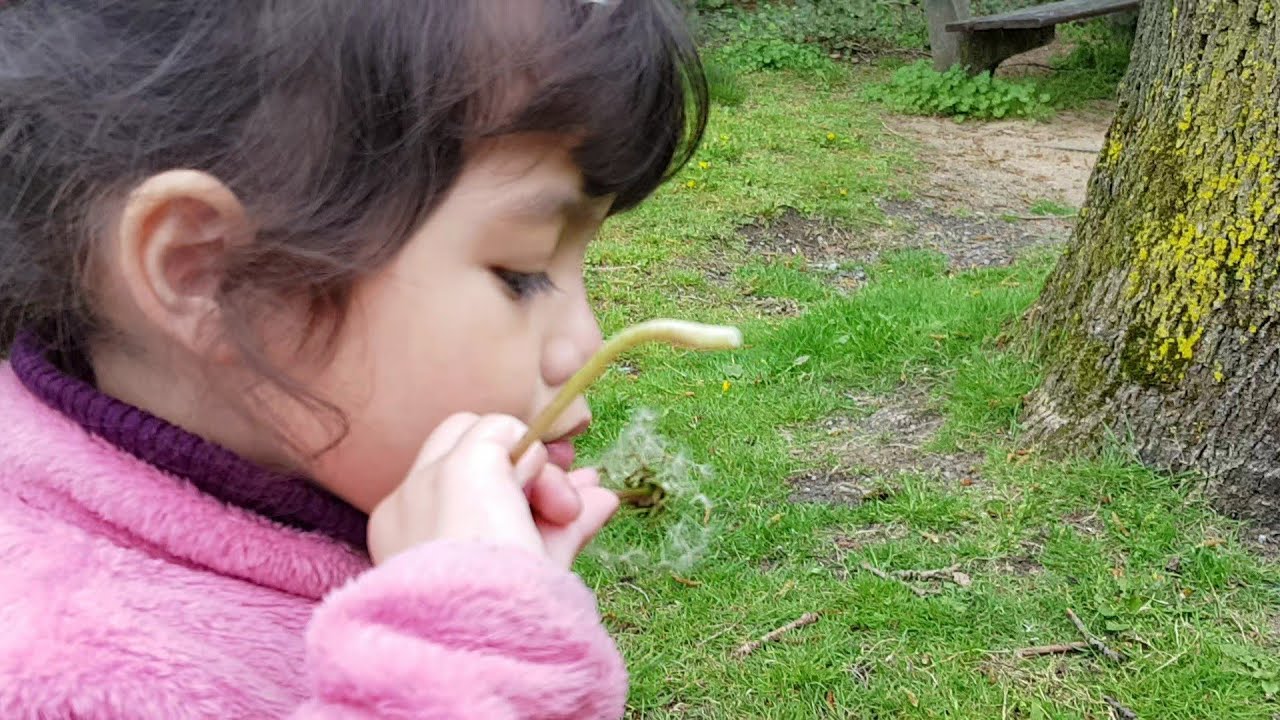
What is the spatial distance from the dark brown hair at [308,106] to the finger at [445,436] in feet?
0.42

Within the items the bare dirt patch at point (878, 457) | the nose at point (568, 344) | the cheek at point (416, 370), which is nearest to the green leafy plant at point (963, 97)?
the bare dirt patch at point (878, 457)

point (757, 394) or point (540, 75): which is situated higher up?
point (540, 75)

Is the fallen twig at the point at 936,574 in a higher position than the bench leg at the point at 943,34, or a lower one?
higher

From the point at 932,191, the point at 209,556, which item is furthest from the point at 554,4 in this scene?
the point at 932,191

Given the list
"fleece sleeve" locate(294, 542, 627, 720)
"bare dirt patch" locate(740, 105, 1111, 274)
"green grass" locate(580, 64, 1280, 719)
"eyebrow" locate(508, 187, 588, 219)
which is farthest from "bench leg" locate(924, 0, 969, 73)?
"fleece sleeve" locate(294, 542, 627, 720)

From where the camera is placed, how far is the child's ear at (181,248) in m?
0.91

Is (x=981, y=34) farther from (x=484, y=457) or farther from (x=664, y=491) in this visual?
(x=484, y=457)

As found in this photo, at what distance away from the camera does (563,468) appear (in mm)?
1157

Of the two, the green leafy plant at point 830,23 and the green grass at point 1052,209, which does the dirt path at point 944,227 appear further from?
the green leafy plant at point 830,23

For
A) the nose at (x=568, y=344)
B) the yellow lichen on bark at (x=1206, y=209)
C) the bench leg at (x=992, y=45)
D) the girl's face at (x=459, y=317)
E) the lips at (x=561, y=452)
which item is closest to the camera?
the girl's face at (x=459, y=317)

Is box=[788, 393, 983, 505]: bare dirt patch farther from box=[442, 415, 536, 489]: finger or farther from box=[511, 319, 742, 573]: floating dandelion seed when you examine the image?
box=[442, 415, 536, 489]: finger

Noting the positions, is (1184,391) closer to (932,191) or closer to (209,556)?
(209,556)

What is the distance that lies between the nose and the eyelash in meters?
0.05

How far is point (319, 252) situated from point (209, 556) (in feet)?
0.95
